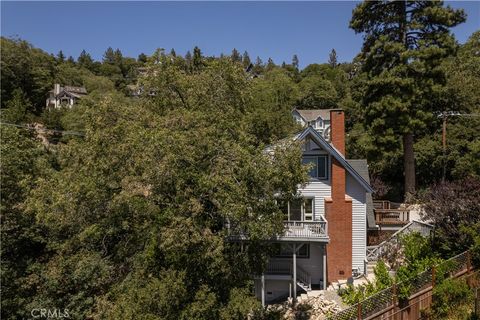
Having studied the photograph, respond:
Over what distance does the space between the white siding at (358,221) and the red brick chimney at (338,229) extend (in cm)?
47

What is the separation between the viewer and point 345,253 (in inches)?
755

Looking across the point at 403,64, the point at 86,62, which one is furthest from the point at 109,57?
the point at 403,64

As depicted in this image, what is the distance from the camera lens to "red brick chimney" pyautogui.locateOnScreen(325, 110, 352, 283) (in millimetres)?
19094

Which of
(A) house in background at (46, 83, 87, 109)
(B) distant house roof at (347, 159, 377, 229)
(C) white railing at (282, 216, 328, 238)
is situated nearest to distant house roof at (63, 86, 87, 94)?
(A) house in background at (46, 83, 87, 109)

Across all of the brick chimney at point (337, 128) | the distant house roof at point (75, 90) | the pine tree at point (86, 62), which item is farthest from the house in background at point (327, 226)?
the pine tree at point (86, 62)

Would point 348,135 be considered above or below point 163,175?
above

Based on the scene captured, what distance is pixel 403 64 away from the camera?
91.0 ft

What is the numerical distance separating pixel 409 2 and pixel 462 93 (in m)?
9.89

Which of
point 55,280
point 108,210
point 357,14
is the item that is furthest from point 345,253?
point 357,14

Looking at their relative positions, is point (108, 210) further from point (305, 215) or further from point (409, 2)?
point (409, 2)

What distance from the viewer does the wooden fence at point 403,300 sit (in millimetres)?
12992

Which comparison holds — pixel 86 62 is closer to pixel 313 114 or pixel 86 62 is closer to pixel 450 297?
Answer: pixel 313 114

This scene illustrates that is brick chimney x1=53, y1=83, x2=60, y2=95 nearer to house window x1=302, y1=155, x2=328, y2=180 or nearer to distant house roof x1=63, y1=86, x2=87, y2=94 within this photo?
distant house roof x1=63, y1=86, x2=87, y2=94

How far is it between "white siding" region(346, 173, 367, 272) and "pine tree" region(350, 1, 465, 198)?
1054 centimetres
